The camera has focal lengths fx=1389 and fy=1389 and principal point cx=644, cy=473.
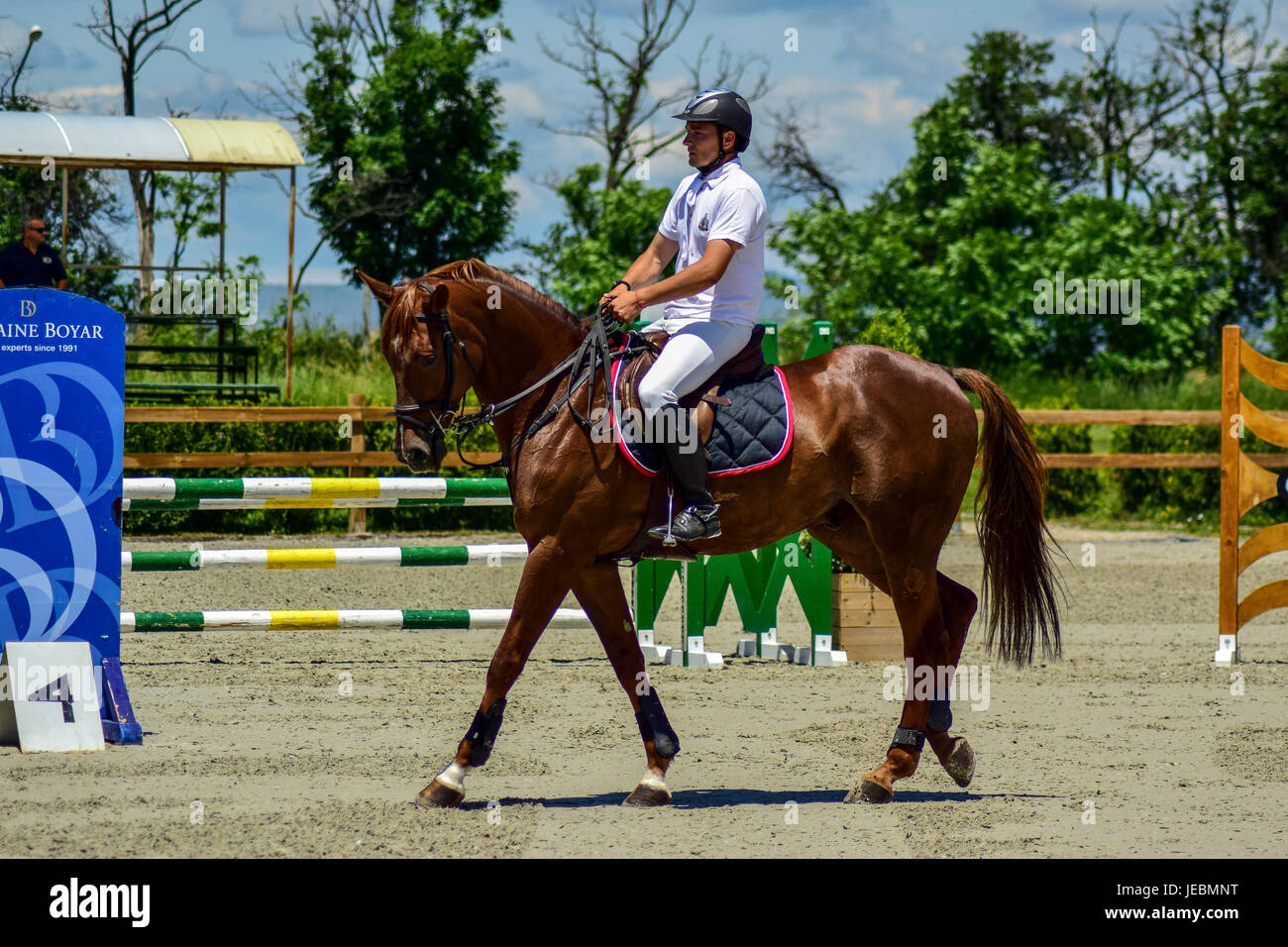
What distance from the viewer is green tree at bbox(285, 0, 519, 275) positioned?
28109 mm

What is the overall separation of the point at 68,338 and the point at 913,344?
21.3ft

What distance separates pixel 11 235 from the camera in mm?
22219

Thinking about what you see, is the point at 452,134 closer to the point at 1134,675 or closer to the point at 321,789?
the point at 1134,675

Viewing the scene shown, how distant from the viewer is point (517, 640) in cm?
480

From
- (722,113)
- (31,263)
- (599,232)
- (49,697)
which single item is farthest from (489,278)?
(599,232)

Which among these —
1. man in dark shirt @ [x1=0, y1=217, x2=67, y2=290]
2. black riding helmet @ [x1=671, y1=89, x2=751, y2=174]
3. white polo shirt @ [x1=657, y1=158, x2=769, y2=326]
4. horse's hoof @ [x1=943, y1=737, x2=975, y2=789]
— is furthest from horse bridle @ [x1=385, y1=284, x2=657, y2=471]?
man in dark shirt @ [x1=0, y1=217, x2=67, y2=290]

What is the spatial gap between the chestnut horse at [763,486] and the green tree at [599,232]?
21.1 metres

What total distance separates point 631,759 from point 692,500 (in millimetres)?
1404

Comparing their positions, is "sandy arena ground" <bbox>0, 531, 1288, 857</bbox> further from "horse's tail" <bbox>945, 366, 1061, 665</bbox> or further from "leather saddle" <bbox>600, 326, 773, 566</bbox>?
"leather saddle" <bbox>600, 326, 773, 566</bbox>

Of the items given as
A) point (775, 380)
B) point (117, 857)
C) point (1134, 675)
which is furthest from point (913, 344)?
point (117, 857)

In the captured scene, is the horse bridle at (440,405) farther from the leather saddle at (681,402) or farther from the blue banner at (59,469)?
the blue banner at (59,469)

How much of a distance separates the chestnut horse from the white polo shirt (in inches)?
16.4

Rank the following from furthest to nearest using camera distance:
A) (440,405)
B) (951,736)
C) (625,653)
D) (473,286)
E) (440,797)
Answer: (951,736) < (625,653) < (473,286) < (440,405) < (440,797)

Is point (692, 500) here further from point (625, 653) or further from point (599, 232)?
point (599, 232)
